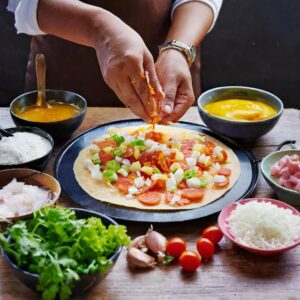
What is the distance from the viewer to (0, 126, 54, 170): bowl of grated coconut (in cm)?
190

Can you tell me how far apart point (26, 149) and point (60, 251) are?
26.8 inches

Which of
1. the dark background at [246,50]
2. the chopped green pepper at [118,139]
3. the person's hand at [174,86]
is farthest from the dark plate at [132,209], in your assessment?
the dark background at [246,50]

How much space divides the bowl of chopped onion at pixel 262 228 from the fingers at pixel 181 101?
589 mm

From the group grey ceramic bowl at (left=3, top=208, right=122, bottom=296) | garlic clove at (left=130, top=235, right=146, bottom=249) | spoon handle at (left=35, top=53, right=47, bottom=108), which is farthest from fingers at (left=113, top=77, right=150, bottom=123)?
grey ceramic bowl at (left=3, top=208, right=122, bottom=296)

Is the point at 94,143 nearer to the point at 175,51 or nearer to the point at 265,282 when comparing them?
the point at 175,51

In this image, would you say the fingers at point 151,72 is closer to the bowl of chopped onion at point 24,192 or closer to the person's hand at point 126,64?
the person's hand at point 126,64

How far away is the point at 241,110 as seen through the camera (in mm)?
2314

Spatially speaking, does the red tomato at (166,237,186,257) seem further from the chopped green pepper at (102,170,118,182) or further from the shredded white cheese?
the chopped green pepper at (102,170,118,182)

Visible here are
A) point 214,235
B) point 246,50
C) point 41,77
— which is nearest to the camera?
point 214,235

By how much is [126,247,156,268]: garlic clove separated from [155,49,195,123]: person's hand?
2.27 feet

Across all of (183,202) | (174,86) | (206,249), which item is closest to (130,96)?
(174,86)

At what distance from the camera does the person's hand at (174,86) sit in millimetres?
2113

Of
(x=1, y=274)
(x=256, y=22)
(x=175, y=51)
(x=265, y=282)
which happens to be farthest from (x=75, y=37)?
(x=256, y=22)

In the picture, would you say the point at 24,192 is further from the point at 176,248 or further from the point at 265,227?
the point at 265,227
